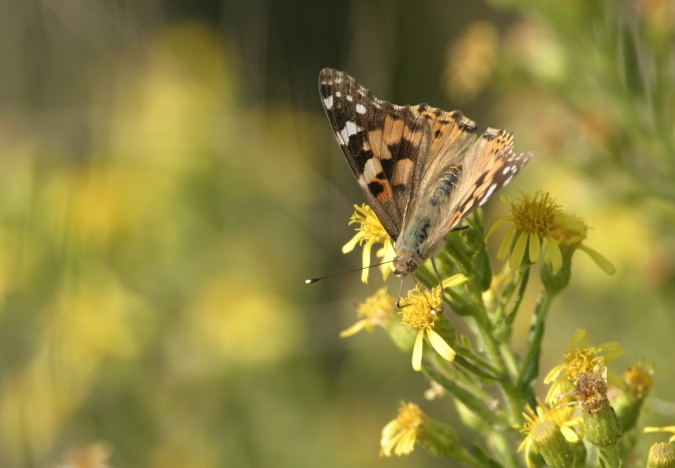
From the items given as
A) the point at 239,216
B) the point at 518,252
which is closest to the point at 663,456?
the point at 518,252

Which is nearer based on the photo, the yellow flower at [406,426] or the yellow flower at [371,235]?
the yellow flower at [406,426]

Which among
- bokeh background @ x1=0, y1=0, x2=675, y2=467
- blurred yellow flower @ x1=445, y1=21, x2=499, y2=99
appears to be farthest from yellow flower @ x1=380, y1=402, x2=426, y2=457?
blurred yellow flower @ x1=445, y1=21, x2=499, y2=99

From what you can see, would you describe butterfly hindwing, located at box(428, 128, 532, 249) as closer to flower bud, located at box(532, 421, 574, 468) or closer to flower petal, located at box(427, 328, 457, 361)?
flower petal, located at box(427, 328, 457, 361)

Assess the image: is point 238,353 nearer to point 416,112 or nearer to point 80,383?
point 80,383

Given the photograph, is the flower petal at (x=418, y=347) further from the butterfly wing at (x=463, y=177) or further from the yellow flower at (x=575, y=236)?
the yellow flower at (x=575, y=236)

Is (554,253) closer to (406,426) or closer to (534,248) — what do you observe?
(534,248)

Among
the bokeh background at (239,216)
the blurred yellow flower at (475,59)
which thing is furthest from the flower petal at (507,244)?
the blurred yellow flower at (475,59)
